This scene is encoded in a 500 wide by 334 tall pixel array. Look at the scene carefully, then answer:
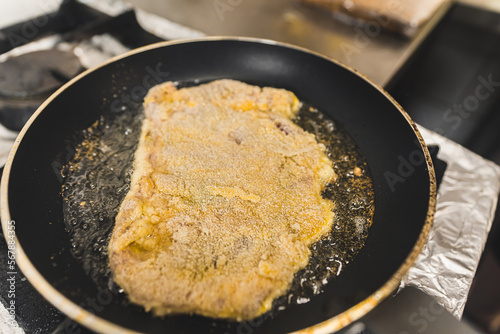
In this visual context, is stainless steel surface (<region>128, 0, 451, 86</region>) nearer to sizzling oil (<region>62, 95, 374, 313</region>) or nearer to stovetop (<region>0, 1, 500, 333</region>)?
stovetop (<region>0, 1, 500, 333</region>)

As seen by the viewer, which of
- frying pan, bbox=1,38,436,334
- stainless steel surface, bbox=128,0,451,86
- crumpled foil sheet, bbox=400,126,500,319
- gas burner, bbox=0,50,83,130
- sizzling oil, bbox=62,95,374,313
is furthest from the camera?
stainless steel surface, bbox=128,0,451,86

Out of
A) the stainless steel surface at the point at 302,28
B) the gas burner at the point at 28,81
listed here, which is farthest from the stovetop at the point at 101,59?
the stainless steel surface at the point at 302,28

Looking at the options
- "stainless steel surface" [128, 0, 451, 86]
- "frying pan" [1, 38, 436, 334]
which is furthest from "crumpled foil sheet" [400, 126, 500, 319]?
"stainless steel surface" [128, 0, 451, 86]

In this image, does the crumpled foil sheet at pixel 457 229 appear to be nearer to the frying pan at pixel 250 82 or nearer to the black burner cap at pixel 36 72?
the frying pan at pixel 250 82

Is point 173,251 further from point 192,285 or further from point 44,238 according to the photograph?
point 44,238

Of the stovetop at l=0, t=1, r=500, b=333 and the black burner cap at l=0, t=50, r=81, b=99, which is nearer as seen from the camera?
the stovetop at l=0, t=1, r=500, b=333

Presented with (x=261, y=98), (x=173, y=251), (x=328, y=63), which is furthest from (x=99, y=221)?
(x=328, y=63)
